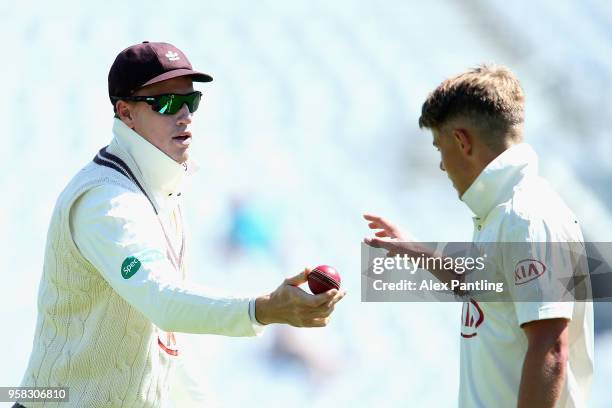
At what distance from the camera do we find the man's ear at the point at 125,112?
3.00m

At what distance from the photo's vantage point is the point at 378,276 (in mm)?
3619

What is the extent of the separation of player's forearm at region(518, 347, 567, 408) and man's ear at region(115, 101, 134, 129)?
1309 millimetres

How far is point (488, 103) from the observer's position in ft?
8.59

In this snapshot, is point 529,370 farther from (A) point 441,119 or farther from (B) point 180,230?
(B) point 180,230

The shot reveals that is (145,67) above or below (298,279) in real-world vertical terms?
above

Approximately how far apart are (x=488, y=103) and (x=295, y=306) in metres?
0.72

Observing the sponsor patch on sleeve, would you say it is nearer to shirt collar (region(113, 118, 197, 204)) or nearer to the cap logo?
shirt collar (region(113, 118, 197, 204))

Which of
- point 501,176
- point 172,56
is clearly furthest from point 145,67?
point 501,176

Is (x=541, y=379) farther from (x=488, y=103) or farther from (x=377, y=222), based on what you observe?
(x=377, y=222)

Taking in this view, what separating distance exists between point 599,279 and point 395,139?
3.23 m

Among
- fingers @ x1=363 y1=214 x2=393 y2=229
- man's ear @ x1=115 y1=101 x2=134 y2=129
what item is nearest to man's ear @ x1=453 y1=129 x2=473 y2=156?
fingers @ x1=363 y1=214 x2=393 y2=229

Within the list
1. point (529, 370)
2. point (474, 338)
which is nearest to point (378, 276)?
point (474, 338)

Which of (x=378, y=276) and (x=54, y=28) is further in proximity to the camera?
(x=54, y=28)

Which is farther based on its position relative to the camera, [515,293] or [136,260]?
[136,260]
